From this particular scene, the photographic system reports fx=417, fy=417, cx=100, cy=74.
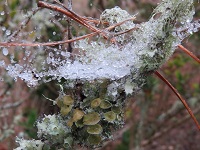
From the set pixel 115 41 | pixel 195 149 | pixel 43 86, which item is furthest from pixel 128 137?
pixel 115 41

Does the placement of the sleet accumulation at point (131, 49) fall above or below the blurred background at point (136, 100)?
below

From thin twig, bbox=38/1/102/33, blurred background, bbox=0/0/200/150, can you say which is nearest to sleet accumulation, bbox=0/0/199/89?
thin twig, bbox=38/1/102/33

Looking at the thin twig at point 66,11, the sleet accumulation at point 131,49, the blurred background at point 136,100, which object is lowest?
the sleet accumulation at point 131,49

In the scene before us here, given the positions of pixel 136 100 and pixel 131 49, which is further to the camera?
pixel 136 100

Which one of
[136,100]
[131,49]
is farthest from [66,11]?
[136,100]

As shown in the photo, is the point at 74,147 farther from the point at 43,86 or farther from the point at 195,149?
the point at 195,149

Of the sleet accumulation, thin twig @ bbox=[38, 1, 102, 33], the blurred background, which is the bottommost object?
the sleet accumulation

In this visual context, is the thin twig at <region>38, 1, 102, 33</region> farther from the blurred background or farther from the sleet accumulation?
the blurred background

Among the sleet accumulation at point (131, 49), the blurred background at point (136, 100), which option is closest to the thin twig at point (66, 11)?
the sleet accumulation at point (131, 49)

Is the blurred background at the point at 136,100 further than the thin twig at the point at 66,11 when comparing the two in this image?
Yes

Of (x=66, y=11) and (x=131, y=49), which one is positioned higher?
(x=66, y=11)

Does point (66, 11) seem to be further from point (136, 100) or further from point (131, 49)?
point (136, 100)

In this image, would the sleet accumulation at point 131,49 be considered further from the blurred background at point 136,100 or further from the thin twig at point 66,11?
the blurred background at point 136,100
